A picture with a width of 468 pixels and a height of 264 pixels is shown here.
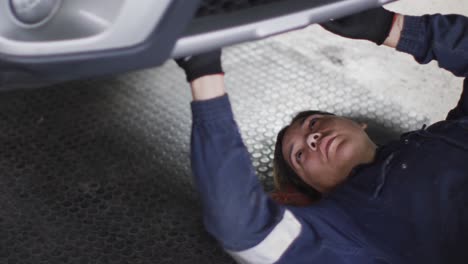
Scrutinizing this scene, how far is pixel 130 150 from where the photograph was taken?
1345 millimetres

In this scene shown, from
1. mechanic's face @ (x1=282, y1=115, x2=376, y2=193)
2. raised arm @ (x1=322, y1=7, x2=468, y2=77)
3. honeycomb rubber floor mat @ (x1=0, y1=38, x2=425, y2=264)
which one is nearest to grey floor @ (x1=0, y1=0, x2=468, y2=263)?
honeycomb rubber floor mat @ (x1=0, y1=38, x2=425, y2=264)

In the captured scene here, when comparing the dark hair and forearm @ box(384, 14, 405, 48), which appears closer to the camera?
forearm @ box(384, 14, 405, 48)

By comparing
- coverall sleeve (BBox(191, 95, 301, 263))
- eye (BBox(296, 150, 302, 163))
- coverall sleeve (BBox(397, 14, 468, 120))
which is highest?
coverall sleeve (BBox(397, 14, 468, 120))

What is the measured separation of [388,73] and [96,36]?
1.08 m

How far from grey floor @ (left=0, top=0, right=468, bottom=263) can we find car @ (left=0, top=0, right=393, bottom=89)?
0.60m

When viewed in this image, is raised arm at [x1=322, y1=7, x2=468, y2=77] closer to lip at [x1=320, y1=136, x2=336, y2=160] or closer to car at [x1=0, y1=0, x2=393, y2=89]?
lip at [x1=320, y1=136, x2=336, y2=160]

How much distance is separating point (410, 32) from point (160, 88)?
1.85ft

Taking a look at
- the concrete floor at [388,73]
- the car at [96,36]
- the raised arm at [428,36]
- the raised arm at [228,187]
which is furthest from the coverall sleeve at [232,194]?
the concrete floor at [388,73]

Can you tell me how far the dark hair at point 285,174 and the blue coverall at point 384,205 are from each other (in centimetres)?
13

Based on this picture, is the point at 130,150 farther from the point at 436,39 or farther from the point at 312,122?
the point at 436,39

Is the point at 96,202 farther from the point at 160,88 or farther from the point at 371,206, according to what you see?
the point at 371,206

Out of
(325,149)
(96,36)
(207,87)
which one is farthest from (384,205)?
(96,36)

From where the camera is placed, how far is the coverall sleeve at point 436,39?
3.60 feet

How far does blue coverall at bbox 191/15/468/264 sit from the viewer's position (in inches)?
36.2
